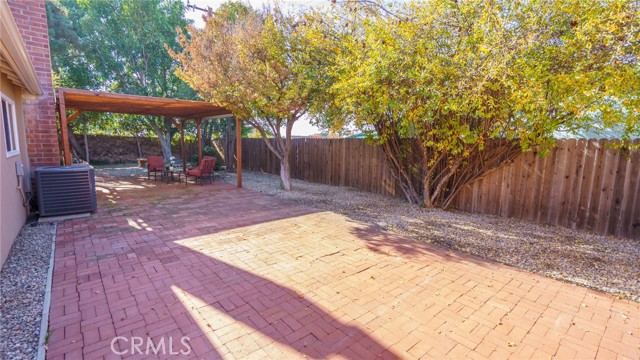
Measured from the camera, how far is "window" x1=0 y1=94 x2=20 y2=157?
4.50 metres

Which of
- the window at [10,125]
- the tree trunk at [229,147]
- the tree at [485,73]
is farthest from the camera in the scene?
the tree trunk at [229,147]

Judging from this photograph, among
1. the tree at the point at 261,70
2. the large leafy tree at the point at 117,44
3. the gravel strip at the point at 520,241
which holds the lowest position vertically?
the gravel strip at the point at 520,241

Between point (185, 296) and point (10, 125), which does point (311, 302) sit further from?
point (10, 125)

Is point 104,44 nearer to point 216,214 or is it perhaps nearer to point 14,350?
point 216,214

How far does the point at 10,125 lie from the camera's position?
4.77 m

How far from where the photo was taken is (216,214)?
6.00 metres

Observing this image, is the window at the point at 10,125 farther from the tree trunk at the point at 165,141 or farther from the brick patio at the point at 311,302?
the tree trunk at the point at 165,141

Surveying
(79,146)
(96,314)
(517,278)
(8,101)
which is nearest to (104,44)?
(79,146)

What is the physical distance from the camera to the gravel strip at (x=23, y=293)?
2213 millimetres

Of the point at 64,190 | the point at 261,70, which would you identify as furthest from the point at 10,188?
the point at 261,70

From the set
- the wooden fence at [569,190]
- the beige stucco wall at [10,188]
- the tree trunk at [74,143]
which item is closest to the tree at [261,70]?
the beige stucco wall at [10,188]

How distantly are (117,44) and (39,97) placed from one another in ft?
30.4

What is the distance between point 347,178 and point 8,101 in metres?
7.49

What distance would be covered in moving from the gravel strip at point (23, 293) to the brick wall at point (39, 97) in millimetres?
2039
